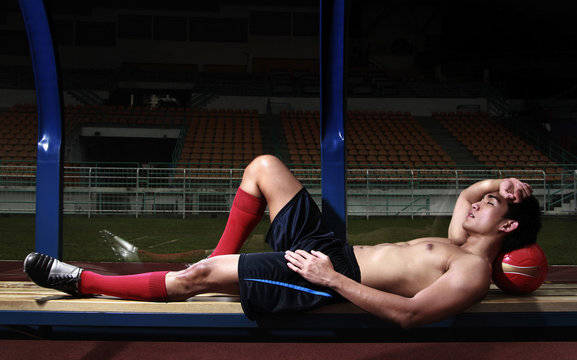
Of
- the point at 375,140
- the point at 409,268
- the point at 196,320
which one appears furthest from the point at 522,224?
the point at 375,140

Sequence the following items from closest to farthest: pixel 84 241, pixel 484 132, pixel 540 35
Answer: pixel 84 241 < pixel 484 132 < pixel 540 35

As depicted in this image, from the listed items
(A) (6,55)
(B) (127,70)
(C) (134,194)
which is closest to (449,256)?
(C) (134,194)

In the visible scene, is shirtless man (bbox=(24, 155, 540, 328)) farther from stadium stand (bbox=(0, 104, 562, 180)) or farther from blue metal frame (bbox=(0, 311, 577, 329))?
stadium stand (bbox=(0, 104, 562, 180))

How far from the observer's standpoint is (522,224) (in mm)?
1818

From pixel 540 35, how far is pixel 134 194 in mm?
17953

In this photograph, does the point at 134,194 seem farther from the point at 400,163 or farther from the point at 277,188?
the point at 277,188

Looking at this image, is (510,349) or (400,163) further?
(400,163)

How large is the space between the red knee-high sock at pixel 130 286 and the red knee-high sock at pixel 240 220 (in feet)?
0.95

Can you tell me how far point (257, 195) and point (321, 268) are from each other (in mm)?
457

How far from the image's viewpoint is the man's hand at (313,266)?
1570 mm

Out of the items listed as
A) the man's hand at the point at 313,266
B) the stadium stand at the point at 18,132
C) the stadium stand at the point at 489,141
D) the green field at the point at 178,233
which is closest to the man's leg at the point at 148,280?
the man's hand at the point at 313,266

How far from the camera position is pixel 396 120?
624 inches

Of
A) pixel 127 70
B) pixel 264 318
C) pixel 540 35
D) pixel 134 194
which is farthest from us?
pixel 540 35

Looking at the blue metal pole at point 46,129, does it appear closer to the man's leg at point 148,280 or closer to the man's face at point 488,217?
the man's leg at point 148,280
